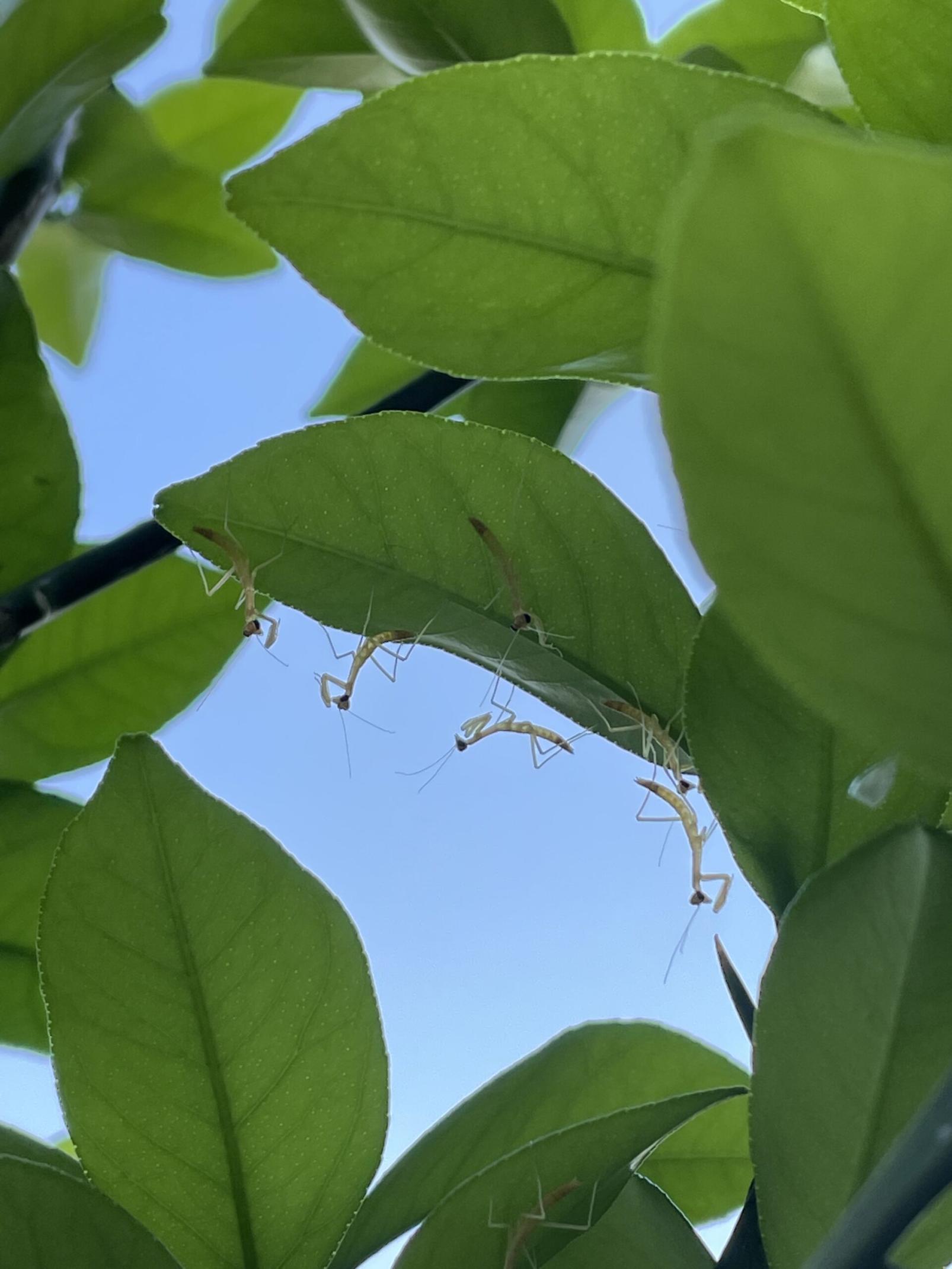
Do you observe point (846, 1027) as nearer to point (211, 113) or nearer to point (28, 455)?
point (28, 455)

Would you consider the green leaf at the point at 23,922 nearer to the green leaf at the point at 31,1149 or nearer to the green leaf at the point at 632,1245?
the green leaf at the point at 31,1149

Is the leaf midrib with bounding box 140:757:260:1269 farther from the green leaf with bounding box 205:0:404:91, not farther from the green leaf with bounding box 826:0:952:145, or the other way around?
the green leaf with bounding box 205:0:404:91

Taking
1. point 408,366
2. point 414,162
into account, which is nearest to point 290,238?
point 414,162

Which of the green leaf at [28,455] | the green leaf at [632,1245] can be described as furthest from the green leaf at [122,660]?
the green leaf at [632,1245]

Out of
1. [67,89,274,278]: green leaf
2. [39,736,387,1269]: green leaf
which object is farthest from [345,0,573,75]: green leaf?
[39,736,387,1269]: green leaf

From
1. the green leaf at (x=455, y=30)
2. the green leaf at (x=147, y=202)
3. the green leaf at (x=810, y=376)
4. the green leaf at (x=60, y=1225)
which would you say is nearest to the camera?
the green leaf at (x=810, y=376)

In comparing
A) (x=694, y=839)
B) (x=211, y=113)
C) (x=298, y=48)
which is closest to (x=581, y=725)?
(x=694, y=839)
